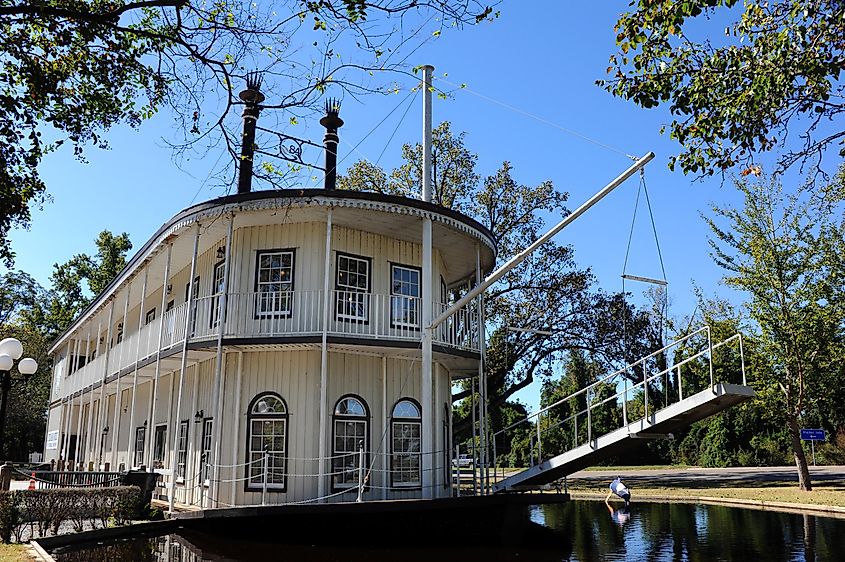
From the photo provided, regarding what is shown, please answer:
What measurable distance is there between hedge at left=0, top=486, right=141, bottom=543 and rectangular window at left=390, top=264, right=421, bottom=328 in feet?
21.4

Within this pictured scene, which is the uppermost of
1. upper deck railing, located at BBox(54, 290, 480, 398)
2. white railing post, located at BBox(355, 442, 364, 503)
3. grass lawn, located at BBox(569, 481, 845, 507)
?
upper deck railing, located at BBox(54, 290, 480, 398)

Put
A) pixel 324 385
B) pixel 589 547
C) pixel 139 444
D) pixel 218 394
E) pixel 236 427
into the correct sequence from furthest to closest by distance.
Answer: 1. pixel 139 444
2. pixel 236 427
3. pixel 218 394
4. pixel 324 385
5. pixel 589 547

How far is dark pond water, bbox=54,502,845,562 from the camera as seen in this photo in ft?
39.2

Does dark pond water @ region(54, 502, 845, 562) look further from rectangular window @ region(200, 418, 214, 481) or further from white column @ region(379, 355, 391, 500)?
white column @ region(379, 355, 391, 500)

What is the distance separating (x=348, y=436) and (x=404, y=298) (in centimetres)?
341

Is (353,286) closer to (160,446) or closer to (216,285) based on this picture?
(216,285)

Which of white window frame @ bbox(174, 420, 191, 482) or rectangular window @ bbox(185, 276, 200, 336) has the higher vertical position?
rectangular window @ bbox(185, 276, 200, 336)

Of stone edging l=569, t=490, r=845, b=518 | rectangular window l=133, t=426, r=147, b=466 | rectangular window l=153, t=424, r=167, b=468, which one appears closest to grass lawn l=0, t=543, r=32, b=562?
rectangular window l=153, t=424, r=167, b=468

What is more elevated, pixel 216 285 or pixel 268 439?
pixel 216 285

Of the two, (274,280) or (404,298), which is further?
(404,298)

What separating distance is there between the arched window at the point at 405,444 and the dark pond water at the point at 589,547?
2.41 m

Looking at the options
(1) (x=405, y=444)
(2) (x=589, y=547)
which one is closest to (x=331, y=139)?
(1) (x=405, y=444)

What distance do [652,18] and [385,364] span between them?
9405 mm

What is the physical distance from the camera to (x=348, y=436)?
1548 centimetres
